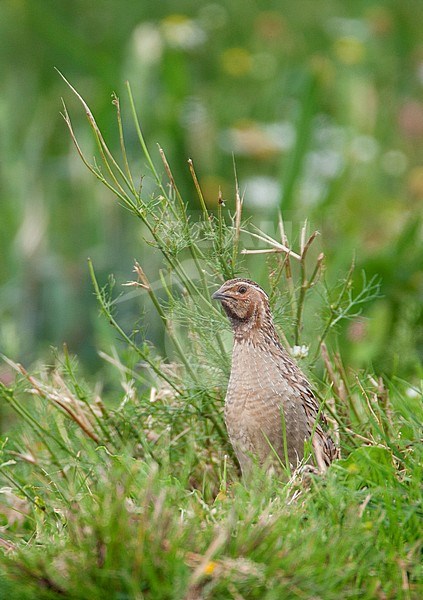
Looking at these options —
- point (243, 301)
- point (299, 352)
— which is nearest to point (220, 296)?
point (243, 301)

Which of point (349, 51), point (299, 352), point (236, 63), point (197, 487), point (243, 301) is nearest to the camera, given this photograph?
point (243, 301)

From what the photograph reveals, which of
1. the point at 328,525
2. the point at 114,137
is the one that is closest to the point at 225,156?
the point at 114,137

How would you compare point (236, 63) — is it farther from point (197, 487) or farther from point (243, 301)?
point (197, 487)

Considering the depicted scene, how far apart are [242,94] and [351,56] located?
153 cm

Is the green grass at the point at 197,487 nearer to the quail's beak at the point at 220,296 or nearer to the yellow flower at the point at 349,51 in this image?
the quail's beak at the point at 220,296

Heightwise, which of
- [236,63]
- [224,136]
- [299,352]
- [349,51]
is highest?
[299,352]

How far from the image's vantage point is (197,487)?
3576 millimetres

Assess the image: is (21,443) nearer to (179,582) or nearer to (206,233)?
(206,233)

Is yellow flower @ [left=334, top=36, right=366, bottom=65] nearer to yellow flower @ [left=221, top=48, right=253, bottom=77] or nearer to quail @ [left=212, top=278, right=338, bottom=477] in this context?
yellow flower @ [left=221, top=48, right=253, bottom=77]

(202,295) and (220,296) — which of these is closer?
(220,296)

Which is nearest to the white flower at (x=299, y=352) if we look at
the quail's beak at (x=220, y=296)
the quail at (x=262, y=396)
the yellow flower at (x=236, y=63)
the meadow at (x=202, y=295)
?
the meadow at (x=202, y=295)

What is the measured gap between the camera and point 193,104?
8828mm

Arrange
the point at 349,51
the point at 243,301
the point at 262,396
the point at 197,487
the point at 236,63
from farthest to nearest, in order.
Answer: the point at 236,63
the point at 349,51
the point at 197,487
the point at 243,301
the point at 262,396

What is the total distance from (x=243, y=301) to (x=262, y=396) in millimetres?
309
